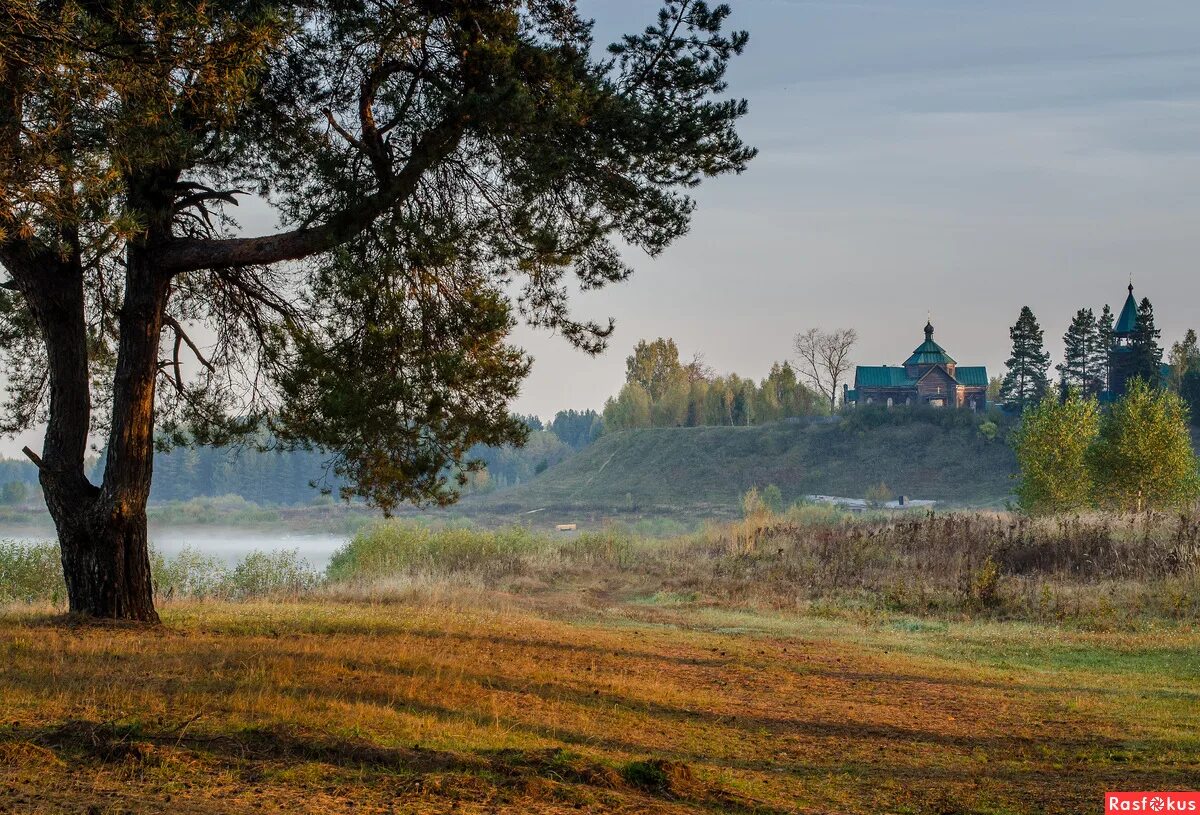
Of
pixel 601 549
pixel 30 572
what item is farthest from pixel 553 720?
pixel 601 549

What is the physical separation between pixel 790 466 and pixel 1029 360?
2183cm

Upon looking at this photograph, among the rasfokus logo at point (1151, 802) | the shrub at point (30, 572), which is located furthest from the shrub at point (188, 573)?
the rasfokus logo at point (1151, 802)

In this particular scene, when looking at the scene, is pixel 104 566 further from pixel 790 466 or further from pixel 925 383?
pixel 925 383

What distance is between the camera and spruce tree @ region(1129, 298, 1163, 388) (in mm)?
74625

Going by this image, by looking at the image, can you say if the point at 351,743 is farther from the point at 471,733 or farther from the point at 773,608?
the point at 773,608

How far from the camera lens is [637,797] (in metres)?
5.71

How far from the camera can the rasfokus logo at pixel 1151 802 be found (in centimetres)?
623

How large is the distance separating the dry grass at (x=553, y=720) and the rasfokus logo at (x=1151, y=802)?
0.46ft

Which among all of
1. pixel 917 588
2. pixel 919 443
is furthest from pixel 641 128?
pixel 919 443

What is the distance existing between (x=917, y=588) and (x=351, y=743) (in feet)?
55.0

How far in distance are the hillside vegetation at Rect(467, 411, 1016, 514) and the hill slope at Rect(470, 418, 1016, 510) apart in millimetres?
87

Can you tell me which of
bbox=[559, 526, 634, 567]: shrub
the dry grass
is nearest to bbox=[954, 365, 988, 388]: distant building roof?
bbox=[559, 526, 634, 567]: shrub

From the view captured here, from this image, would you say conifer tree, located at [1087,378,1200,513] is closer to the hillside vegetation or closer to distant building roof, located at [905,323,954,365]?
the hillside vegetation

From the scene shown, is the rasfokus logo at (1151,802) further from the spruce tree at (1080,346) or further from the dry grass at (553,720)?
the spruce tree at (1080,346)
